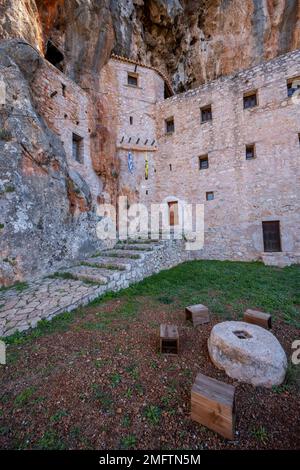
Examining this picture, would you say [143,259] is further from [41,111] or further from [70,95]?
[70,95]

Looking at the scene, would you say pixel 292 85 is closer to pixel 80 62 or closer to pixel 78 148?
pixel 80 62

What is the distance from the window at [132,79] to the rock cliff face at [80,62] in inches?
52.1

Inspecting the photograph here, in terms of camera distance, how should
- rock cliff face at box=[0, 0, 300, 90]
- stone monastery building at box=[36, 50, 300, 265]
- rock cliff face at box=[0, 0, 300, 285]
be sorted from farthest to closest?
1. stone monastery building at box=[36, 50, 300, 265]
2. rock cliff face at box=[0, 0, 300, 90]
3. rock cliff face at box=[0, 0, 300, 285]

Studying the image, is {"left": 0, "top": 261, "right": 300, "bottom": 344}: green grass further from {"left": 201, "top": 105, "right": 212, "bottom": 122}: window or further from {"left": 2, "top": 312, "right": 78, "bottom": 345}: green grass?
{"left": 201, "top": 105, "right": 212, "bottom": 122}: window

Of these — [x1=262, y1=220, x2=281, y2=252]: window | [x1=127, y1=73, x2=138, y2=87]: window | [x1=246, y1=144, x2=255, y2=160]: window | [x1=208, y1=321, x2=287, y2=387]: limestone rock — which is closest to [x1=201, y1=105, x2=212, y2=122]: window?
[x1=246, y1=144, x2=255, y2=160]: window

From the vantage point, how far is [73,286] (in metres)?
5.35

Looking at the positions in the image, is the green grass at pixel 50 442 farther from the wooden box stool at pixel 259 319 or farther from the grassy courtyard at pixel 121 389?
the wooden box stool at pixel 259 319

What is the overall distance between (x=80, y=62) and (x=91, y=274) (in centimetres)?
1112

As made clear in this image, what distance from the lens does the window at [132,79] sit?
40.9 feet

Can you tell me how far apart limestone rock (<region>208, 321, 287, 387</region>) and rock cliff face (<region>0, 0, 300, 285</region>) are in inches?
224

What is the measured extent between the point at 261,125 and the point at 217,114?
101 inches

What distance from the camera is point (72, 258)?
7320mm

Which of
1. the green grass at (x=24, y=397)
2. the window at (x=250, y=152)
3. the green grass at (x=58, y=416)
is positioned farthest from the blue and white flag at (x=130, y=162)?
the green grass at (x=58, y=416)

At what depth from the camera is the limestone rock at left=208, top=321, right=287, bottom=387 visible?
2436 mm
